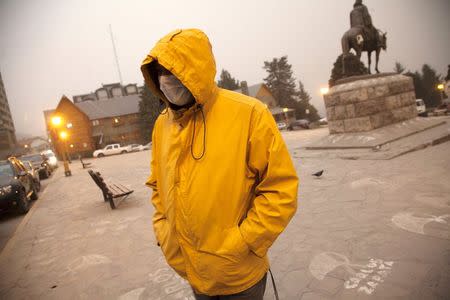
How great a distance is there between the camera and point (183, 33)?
69.3 inches

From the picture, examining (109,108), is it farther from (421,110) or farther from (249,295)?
(249,295)

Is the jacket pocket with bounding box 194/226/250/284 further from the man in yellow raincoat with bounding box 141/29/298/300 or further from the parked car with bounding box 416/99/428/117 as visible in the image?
the parked car with bounding box 416/99/428/117

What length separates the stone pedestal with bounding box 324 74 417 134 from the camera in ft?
34.3

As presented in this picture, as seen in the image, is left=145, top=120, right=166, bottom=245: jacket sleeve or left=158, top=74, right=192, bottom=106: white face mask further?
left=145, top=120, right=166, bottom=245: jacket sleeve

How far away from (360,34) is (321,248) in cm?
1000

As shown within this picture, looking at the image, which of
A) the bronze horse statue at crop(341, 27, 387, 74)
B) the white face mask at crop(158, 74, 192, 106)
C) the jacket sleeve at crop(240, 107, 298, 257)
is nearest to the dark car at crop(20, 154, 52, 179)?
the bronze horse statue at crop(341, 27, 387, 74)

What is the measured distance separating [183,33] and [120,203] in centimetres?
711

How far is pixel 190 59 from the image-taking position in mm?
1717

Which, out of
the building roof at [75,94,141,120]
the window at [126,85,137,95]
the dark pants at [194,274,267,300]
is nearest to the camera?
the dark pants at [194,274,267,300]

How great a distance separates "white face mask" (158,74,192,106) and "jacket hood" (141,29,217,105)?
11 centimetres

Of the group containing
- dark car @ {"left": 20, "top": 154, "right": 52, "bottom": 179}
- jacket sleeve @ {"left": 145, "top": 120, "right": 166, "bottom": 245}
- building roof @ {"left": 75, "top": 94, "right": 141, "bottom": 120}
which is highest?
building roof @ {"left": 75, "top": 94, "right": 141, "bottom": 120}

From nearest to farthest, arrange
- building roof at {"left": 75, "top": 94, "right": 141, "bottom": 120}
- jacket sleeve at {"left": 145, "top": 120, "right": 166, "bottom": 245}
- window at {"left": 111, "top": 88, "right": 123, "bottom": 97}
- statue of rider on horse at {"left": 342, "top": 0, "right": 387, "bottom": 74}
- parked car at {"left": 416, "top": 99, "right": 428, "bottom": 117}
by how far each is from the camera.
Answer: jacket sleeve at {"left": 145, "top": 120, "right": 166, "bottom": 245}, statue of rider on horse at {"left": 342, "top": 0, "right": 387, "bottom": 74}, parked car at {"left": 416, "top": 99, "right": 428, "bottom": 117}, building roof at {"left": 75, "top": 94, "right": 141, "bottom": 120}, window at {"left": 111, "top": 88, "right": 123, "bottom": 97}

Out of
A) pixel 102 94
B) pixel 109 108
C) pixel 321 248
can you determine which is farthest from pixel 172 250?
pixel 102 94

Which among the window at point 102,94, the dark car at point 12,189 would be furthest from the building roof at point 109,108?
the dark car at point 12,189
